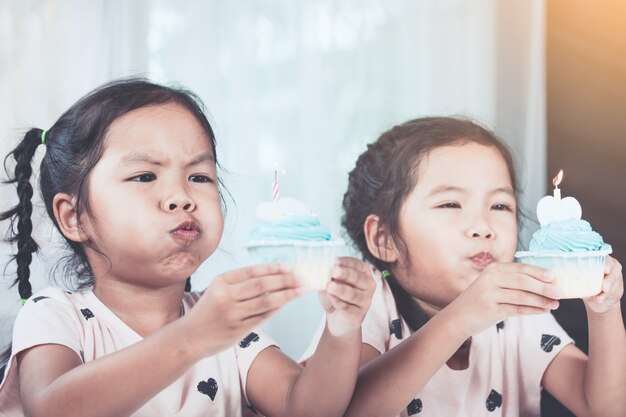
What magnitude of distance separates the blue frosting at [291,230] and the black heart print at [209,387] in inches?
20.9

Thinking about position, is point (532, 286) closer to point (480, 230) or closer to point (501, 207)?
point (480, 230)

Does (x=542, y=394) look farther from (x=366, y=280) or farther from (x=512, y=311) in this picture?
(x=366, y=280)

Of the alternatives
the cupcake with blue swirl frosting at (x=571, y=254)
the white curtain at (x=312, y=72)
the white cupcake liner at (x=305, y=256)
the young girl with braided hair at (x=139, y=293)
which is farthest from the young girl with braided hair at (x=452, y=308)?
the white curtain at (x=312, y=72)

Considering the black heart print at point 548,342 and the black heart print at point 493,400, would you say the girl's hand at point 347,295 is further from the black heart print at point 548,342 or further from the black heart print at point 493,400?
the black heart print at point 548,342

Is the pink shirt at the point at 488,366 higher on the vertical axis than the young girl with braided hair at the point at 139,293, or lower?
lower

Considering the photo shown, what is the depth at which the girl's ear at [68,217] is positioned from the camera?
1974 millimetres

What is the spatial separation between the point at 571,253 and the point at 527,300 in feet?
0.47

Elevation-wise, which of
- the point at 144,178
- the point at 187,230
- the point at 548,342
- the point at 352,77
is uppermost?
the point at 352,77

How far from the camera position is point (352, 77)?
3383mm

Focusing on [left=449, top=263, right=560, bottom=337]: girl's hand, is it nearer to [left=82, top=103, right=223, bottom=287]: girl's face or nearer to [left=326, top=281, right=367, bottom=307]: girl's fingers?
[left=326, top=281, right=367, bottom=307]: girl's fingers

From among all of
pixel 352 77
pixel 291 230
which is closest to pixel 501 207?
pixel 291 230

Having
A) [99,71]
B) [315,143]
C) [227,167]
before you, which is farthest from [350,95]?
[99,71]

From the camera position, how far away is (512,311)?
70.3 inches

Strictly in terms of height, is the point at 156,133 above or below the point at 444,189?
above
